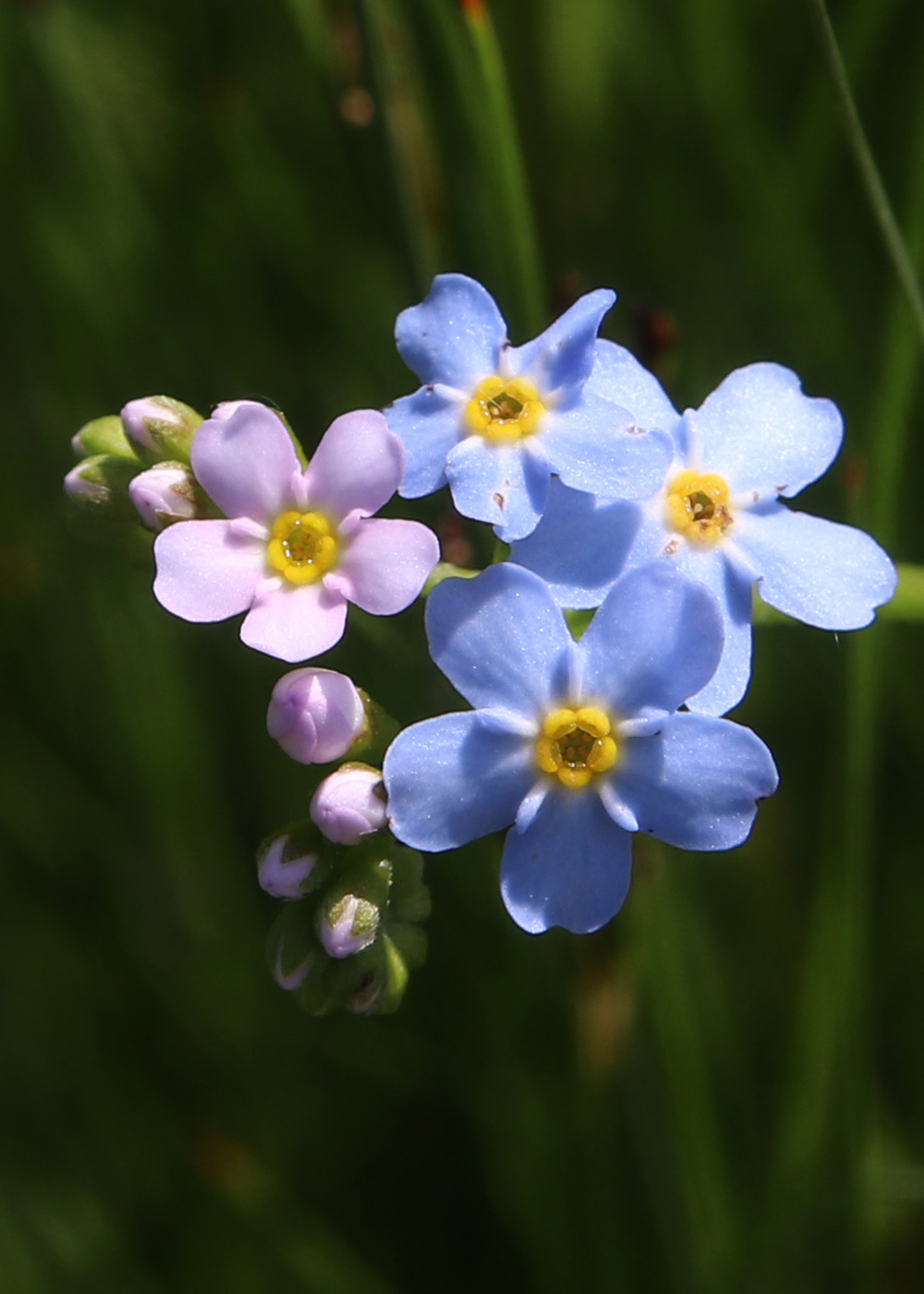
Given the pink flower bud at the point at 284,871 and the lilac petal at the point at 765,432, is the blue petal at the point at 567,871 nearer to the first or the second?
the pink flower bud at the point at 284,871

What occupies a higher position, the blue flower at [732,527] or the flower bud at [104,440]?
the flower bud at [104,440]

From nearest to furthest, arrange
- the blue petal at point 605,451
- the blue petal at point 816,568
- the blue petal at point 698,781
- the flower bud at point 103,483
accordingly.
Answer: the blue petal at point 698,781 < the blue petal at point 605,451 < the blue petal at point 816,568 < the flower bud at point 103,483

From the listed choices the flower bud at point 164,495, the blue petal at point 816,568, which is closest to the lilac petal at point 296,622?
the flower bud at point 164,495

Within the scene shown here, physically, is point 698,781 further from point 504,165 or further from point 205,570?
point 504,165

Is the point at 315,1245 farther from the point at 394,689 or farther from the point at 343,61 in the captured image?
the point at 343,61

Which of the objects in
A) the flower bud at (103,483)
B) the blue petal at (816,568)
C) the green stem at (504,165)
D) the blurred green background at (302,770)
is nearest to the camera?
the blue petal at (816,568)

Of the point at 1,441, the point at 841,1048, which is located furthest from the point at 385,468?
the point at 1,441

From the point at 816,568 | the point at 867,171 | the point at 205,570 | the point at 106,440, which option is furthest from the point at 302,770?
the point at 867,171
